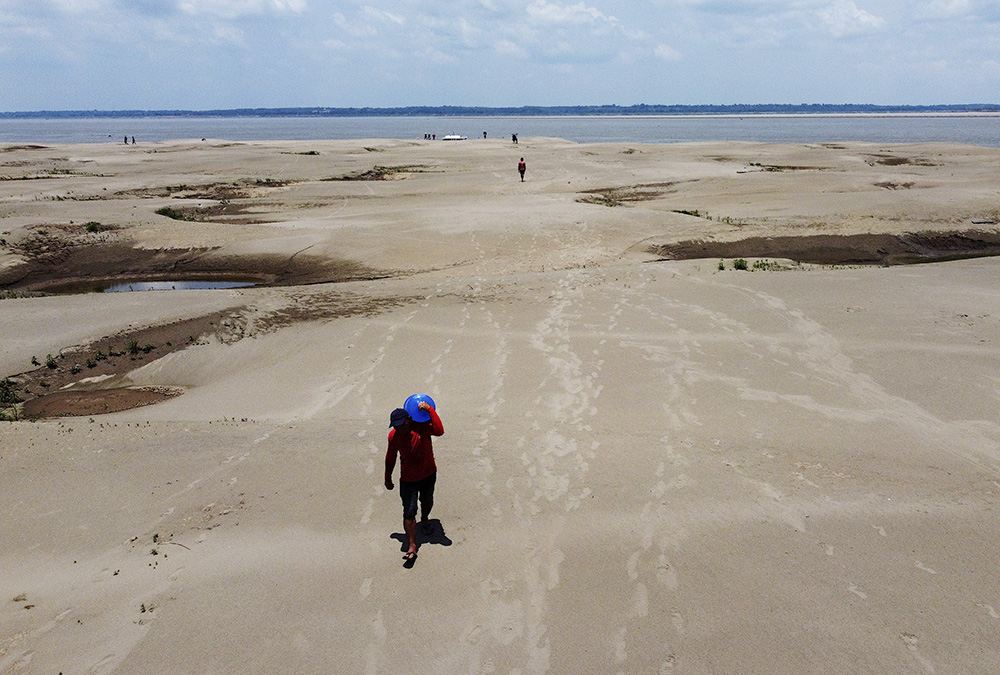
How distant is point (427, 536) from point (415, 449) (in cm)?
102

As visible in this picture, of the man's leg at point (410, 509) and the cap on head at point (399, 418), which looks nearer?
the cap on head at point (399, 418)

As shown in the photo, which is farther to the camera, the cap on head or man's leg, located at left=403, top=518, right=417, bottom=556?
man's leg, located at left=403, top=518, right=417, bottom=556

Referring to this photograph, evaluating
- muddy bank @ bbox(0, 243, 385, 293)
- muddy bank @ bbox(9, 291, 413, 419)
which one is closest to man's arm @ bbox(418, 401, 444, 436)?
muddy bank @ bbox(9, 291, 413, 419)

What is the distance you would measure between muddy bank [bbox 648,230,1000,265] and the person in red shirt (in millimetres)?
15653

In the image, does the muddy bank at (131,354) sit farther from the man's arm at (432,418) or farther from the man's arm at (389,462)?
the man's arm at (432,418)

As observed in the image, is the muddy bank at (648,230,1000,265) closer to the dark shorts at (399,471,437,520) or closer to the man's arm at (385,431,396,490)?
the dark shorts at (399,471,437,520)

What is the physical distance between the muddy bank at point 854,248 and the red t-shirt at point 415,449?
15670 millimetres

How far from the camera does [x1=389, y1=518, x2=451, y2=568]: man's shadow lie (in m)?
6.02

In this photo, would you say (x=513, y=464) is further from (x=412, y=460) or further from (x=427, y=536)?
(x=412, y=460)

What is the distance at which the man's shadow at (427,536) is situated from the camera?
237 inches

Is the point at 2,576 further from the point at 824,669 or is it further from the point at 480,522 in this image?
the point at 824,669

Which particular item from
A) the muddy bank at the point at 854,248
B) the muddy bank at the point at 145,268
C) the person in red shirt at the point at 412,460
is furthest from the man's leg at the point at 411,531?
the muddy bank at the point at 854,248

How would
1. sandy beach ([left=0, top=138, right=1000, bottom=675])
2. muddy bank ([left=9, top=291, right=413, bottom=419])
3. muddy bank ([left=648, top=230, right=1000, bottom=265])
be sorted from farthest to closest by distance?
muddy bank ([left=648, top=230, right=1000, bottom=265]) → muddy bank ([left=9, top=291, right=413, bottom=419]) → sandy beach ([left=0, top=138, right=1000, bottom=675])

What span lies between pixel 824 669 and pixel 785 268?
15.2 meters
